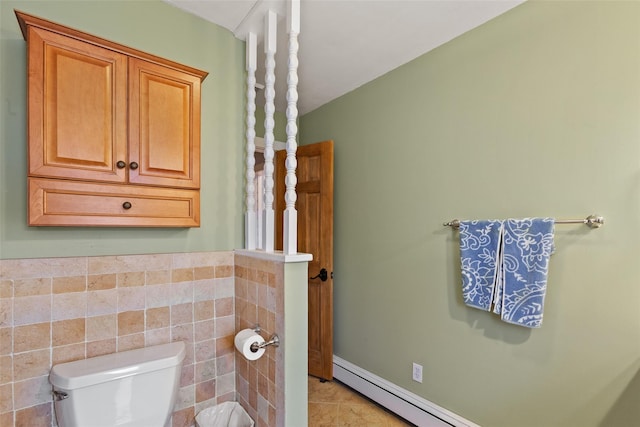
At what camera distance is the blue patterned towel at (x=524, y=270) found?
1.47m

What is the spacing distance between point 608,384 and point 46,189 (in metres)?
2.43

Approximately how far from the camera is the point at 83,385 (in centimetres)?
116

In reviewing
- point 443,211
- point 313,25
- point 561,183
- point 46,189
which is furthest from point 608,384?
point 46,189

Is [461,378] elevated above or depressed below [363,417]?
above

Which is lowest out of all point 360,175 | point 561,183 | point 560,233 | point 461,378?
point 461,378

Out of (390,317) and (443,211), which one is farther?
(390,317)

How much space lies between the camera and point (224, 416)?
5.51 ft

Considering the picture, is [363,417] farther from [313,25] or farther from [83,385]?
[313,25]

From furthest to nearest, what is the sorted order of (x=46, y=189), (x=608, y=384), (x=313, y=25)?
(x=313, y=25) < (x=608, y=384) < (x=46, y=189)

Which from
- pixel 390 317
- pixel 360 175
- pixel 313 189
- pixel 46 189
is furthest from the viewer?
pixel 313 189

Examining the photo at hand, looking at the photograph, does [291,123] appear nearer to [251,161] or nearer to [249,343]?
[251,161]

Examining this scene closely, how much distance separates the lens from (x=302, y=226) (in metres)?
2.85

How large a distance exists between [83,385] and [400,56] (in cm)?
246

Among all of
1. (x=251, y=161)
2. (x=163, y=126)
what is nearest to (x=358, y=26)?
(x=251, y=161)
